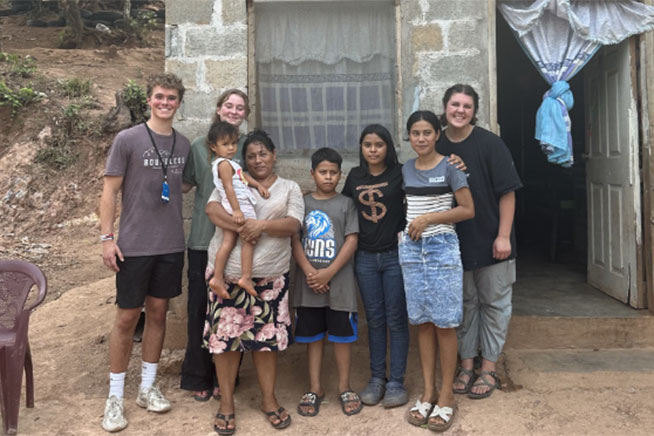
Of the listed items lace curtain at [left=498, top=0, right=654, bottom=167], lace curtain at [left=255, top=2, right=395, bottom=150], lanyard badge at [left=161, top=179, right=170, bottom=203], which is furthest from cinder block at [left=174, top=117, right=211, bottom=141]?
lace curtain at [left=498, top=0, right=654, bottom=167]

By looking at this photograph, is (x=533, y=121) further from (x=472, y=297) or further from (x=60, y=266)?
(x=60, y=266)

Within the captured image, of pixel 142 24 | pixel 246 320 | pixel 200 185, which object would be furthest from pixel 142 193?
pixel 142 24

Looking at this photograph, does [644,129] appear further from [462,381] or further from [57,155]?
[57,155]

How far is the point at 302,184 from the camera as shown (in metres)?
4.01

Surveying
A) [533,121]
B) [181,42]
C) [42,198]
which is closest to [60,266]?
[42,198]

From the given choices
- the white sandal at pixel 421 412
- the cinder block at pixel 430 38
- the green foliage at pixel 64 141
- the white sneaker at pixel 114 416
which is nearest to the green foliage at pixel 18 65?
the green foliage at pixel 64 141

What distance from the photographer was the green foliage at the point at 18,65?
35.2 ft

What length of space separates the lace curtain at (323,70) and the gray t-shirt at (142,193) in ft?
4.04

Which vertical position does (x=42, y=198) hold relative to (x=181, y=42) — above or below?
below

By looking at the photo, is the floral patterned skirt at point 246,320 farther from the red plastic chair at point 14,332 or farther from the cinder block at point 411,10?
the cinder block at point 411,10

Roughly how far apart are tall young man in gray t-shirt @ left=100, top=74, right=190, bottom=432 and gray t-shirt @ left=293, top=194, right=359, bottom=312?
0.75 m

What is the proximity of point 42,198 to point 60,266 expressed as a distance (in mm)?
2150

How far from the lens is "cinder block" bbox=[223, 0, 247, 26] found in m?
3.88

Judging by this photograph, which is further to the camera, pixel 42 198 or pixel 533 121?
pixel 42 198
